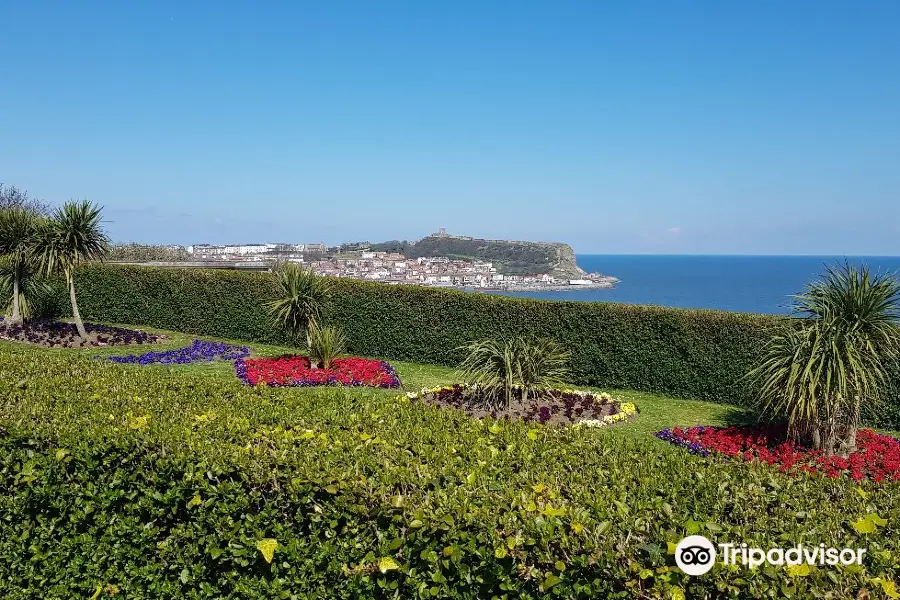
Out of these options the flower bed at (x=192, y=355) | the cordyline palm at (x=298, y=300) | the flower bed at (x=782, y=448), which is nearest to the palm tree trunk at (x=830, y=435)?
the flower bed at (x=782, y=448)

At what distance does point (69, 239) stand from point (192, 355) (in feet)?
13.1

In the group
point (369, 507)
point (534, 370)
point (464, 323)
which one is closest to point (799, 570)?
point (369, 507)

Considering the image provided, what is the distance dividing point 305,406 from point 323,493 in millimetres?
1464

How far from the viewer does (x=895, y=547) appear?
89.8 inches

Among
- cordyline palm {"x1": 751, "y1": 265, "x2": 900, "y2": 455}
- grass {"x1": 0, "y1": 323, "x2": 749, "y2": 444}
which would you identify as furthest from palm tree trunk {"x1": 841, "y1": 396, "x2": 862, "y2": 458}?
grass {"x1": 0, "y1": 323, "x2": 749, "y2": 444}

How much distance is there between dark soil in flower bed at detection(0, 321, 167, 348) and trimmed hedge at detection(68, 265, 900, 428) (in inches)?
65.5

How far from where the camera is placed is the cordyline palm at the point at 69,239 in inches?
520

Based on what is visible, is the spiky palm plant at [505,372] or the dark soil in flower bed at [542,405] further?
the spiky palm plant at [505,372]

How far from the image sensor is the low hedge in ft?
7.66

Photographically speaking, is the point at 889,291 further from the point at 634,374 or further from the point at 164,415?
the point at 164,415

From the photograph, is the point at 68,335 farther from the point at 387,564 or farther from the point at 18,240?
the point at 387,564

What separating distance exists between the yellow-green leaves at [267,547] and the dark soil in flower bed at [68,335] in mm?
13033

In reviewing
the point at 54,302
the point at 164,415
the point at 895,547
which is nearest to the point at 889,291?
the point at 895,547

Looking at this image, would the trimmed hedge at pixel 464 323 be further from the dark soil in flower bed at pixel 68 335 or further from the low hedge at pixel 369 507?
the low hedge at pixel 369 507
